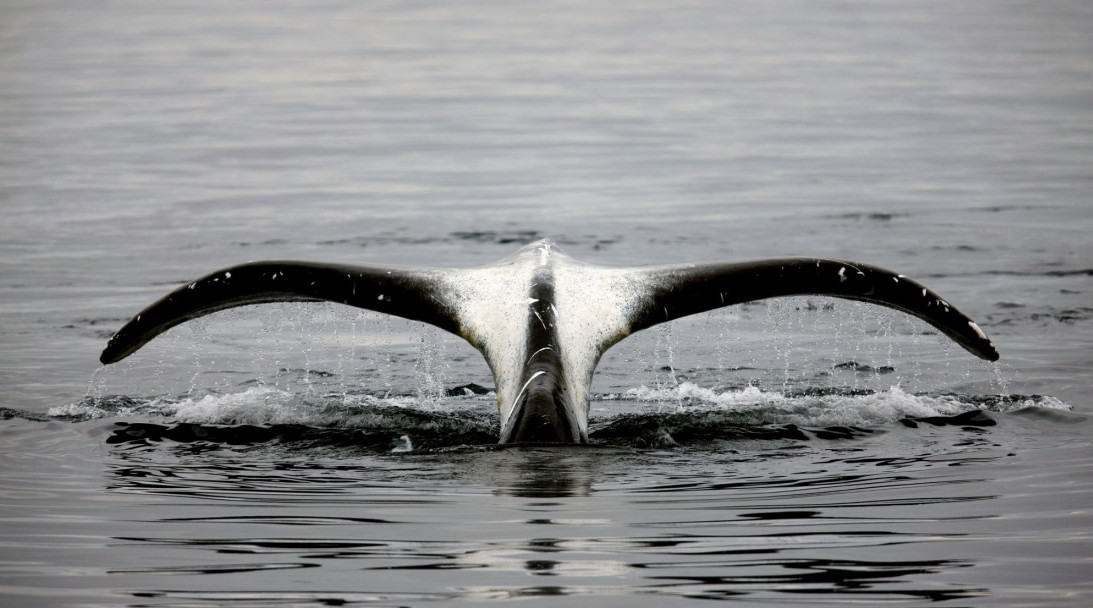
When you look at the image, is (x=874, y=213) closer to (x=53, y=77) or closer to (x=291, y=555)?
(x=291, y=555)

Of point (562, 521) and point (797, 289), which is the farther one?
point (797, 289)

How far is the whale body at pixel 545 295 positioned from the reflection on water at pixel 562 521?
62 cm

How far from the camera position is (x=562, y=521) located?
6.45 meters

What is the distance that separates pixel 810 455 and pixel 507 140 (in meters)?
17.0

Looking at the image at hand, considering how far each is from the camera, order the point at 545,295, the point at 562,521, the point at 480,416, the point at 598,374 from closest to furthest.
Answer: the point at 562,521 < the point at 545,295 < the point at 480,416 < the point at 598,374

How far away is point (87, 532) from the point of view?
6.54 m

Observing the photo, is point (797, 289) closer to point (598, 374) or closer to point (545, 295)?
point (545, 295)

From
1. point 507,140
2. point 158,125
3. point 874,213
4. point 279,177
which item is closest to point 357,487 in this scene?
point 874,213

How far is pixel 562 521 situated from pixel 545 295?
2.04m

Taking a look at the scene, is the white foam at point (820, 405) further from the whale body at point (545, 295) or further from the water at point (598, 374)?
the whale body at point (545, 295)

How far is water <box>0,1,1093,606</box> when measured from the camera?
604cm

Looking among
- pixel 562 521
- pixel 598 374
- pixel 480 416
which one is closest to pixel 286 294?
pixel 480 416

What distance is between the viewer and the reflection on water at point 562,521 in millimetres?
5656

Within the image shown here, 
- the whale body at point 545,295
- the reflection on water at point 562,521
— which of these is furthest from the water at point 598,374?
the whale body at point 545,295
